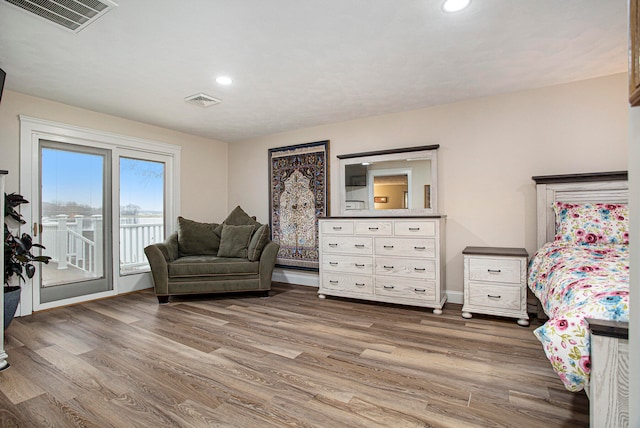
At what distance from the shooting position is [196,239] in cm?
447

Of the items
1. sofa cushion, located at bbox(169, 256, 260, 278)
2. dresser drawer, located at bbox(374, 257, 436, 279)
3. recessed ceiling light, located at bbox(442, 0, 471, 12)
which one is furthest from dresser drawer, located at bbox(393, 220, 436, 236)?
recessed ceiling light, located at bbox(442, 0, 471, 12)

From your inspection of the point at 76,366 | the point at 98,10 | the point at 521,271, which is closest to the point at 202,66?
the point at 98,10

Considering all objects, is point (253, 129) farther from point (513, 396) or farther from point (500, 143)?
point (513, 396)

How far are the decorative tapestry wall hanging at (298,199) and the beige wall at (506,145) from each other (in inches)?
34.5

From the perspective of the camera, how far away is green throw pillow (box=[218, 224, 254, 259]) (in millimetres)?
4344

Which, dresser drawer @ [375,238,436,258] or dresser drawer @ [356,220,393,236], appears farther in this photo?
dresser drawer @ [356,220,393,236]

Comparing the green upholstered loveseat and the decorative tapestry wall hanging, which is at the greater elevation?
the decorative tapestry wall hanging

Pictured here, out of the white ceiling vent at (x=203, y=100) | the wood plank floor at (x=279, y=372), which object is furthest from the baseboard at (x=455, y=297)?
the white ceiling vent at (x=203, y=100)

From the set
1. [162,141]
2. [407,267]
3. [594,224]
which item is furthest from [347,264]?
[162,141]

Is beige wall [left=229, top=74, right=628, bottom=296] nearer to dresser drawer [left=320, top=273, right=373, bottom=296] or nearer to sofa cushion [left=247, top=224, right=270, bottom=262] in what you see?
dresser drawer [left=320, top=273, right=373, bottom=296]

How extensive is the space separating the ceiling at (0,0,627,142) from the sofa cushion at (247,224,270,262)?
5.36ft

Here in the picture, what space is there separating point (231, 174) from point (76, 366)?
3.88m

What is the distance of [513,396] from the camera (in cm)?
182

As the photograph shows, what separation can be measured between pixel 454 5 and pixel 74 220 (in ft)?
14.8
